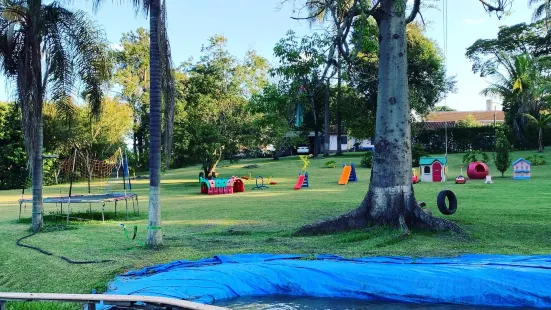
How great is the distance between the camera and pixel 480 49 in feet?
136

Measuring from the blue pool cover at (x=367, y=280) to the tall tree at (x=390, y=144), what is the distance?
2917 millimetres

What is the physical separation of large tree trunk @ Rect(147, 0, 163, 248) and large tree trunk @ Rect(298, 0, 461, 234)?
107 inches

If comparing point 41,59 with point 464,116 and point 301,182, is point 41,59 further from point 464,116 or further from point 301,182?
point 464,116

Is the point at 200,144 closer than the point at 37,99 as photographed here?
No

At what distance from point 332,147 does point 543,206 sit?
45.0 metres

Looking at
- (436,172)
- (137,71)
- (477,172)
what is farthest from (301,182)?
(137,71)

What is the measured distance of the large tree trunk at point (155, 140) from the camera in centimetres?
873

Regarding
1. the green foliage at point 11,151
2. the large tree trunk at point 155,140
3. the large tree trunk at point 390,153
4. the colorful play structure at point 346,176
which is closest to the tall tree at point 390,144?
the large tree trunk at point 390,153

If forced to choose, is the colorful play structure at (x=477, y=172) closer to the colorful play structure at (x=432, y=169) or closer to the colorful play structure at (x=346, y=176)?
the colorful play structure at (x=432, y=169)

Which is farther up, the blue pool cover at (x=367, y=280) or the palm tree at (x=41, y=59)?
the palm tree at (x=41, y=59)

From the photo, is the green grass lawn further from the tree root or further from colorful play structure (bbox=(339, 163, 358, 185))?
colorful play structure (bbox=(339, 163, 358, 185))

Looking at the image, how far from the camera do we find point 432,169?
72.8 ft

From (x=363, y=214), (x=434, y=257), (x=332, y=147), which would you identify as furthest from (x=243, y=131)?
(x=332, y=147)

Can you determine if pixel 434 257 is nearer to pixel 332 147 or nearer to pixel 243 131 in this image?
pixel 243 131
